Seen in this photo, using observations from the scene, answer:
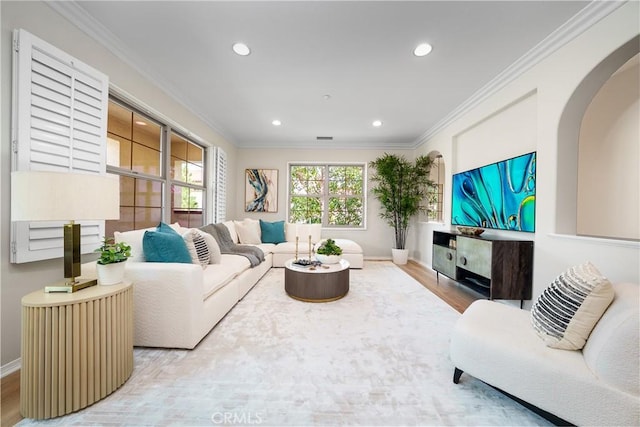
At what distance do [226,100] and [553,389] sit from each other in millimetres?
4220

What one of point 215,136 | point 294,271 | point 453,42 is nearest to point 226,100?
point 215,136

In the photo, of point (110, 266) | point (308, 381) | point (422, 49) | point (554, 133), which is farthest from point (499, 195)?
point (110, 266)

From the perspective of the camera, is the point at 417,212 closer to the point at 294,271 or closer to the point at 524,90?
the point at 524,90

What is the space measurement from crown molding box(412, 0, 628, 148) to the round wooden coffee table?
2.86 metres

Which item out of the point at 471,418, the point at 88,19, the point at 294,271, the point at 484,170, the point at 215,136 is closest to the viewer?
the point at 471,418

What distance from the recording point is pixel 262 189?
5.77 meters

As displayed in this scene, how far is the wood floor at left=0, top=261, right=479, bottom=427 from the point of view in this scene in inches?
49.9

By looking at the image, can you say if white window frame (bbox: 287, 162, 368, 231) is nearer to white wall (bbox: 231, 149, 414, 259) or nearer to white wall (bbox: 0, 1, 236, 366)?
white wall (bbox: 231, 149, 414, 259)

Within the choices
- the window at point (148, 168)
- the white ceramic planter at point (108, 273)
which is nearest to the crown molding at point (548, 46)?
the white ceramic planter at point (108, 273)

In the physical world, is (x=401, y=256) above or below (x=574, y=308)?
below

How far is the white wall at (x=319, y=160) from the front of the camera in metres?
5.71

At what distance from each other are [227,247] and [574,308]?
12.0ft

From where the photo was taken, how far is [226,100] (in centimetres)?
356

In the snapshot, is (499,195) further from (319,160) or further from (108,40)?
(108,40)
